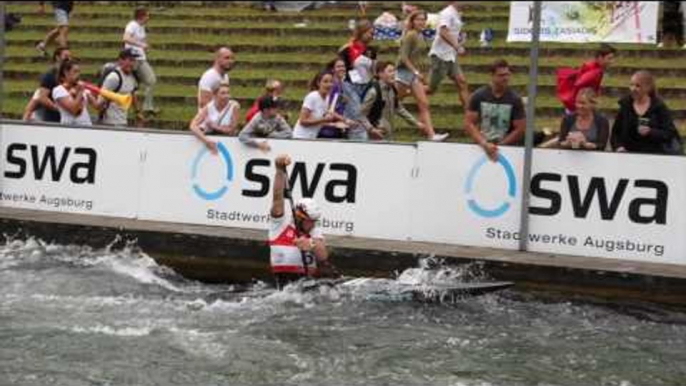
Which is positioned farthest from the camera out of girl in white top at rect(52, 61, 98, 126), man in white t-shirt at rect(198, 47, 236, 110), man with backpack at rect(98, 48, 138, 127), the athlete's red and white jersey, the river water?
man with backpack at rect(98, 48, 138, 127)

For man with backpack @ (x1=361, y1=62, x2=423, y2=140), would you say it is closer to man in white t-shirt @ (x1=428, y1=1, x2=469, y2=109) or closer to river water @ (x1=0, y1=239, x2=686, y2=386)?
man in white t-shirt @ (x1=428, y1=1, x2=469, y2=109)

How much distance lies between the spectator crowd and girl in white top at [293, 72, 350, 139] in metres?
0.01

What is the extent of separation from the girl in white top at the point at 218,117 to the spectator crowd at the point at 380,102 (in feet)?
0.04

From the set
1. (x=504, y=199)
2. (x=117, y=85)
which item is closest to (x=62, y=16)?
(x=117, y=85)

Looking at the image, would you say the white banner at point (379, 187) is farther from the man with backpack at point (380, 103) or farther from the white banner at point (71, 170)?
the man with backpack at point (380, 103)

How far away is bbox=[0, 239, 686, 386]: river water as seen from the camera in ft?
38.3

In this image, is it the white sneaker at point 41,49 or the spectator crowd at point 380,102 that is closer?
the spectator crowd at point 380,102

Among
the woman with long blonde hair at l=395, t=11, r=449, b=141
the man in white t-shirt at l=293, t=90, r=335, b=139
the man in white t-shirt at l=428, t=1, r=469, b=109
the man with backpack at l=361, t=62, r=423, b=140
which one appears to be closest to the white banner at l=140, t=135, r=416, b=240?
the man in white t-shirt at l=293, t=90, r=335, b=139

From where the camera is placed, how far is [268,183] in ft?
52.6

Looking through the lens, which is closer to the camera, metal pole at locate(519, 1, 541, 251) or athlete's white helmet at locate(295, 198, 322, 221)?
athlete's white helmet at locate(295, 198, 322, 221)

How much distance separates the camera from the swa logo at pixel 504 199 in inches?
587

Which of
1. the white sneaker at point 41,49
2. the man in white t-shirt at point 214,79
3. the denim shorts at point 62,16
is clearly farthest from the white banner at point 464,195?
A: the white sneaker at point 41,49

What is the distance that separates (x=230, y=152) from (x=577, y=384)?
6.08 metres

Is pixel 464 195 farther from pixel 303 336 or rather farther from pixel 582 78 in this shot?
pixel 303 336
